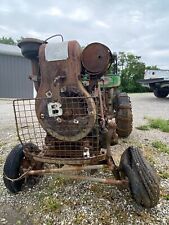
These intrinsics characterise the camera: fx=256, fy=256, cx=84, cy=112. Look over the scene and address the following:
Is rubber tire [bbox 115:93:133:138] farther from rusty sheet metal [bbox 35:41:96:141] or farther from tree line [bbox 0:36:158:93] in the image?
tree line [bbox 0:36:158:93]

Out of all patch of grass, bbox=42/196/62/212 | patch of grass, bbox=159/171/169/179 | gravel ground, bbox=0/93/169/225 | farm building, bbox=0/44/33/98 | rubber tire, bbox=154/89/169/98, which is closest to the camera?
gravel ground, bbox=0/93/169/225

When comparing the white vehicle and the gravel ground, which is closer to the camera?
the gravel ground

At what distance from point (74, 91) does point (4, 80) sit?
12.6m

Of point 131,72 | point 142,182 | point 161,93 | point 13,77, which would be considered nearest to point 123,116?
point 142,182

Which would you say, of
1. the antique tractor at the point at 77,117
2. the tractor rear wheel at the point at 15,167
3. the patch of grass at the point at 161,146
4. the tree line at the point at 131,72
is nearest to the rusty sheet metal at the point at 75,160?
the antique tractor at the point at 77,117

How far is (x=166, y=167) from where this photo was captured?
3232 mm

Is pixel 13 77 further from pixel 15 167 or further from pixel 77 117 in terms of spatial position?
pixel 77 117

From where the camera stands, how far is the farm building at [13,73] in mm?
13961

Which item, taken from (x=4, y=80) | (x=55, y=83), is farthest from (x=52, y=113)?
(x=4, y=80)

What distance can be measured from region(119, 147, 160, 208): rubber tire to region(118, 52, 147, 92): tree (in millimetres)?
17827

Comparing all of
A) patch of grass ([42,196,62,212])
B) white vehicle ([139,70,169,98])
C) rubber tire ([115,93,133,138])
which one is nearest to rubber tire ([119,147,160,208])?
patch of grass ([42,196,62,212])

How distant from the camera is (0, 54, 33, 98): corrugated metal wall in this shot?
14.0 meters

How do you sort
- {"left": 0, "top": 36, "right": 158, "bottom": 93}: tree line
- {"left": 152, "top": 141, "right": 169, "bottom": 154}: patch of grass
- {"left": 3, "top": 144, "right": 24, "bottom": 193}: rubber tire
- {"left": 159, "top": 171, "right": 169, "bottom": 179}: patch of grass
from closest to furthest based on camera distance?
1. {"left": 3, "top": 144, "right": 24, "bottom": 193}: rubber tire
2. {"left": 159, "top": 171, "right": 169, "bottom": 179}: patch of grass
3. {"left": 152, "top": 141, "right": 169, "bottom": 154}: patch of grass
4. {"left": 0, "top": 36, "right": 158, "bottom": 93}: tree line

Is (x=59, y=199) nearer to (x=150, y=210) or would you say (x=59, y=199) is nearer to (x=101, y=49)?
(x=150, y=210)
